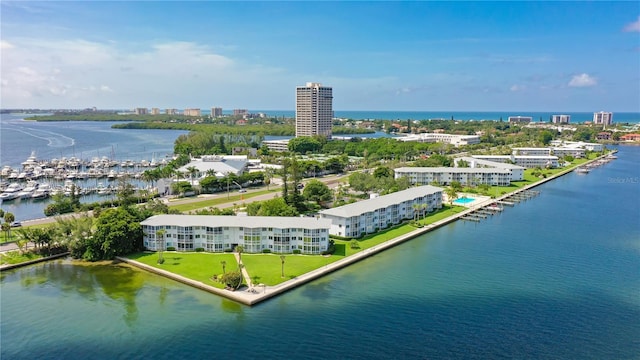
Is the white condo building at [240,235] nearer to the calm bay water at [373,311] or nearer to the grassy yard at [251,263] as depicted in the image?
the grassy yard at [251,263]

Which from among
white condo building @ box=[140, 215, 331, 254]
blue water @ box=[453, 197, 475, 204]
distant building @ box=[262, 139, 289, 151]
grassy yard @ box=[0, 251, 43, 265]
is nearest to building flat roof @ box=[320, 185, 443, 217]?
white condo building @ box=[140, 215, 331, 254]

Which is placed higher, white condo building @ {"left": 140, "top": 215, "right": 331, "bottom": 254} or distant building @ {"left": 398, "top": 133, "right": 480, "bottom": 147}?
distant building @ {"left": 398, "top": 133, "right": 480, "bottom": 147}

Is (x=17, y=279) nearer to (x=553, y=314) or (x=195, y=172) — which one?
(x=553, y=314)

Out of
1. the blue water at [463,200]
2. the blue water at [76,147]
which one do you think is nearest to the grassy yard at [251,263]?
the blue water at [463,200]

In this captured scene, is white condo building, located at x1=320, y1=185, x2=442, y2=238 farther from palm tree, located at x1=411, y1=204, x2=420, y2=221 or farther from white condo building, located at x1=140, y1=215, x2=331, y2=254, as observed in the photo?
white condo building, located at x1=140, y1=215, x2=331, y2=254

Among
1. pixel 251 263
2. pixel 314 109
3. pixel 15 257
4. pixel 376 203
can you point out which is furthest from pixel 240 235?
pixel 314 109

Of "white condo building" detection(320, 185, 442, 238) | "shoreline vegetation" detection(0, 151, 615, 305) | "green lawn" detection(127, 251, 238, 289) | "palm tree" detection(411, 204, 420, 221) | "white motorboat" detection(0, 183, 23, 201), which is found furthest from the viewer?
"white motorboat" detection(0, 183, 23, 201)
